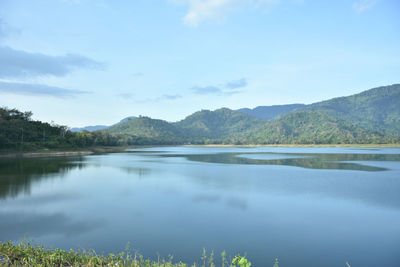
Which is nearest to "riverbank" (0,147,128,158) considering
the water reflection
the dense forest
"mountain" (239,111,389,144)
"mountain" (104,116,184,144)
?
the dense forest

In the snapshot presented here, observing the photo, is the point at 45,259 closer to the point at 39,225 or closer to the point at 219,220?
the point at 39,225

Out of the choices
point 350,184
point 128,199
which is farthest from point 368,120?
point 128,199

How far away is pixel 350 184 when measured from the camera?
70.2 feet

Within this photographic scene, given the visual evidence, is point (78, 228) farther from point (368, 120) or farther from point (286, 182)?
point (368, 120)

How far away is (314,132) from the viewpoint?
14438 cm

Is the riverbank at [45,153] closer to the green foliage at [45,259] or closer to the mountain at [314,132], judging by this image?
the green foliage at [45,259]

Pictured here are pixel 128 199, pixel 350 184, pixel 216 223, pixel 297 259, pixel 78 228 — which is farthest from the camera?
pixel 350 184

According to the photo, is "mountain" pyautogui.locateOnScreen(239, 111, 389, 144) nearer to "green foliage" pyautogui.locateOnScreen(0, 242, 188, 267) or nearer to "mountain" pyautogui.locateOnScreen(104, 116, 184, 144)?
"mountain" pyautogui.locateOnScreen(104, 116, 184, 144)

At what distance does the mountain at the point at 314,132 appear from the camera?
117 metres

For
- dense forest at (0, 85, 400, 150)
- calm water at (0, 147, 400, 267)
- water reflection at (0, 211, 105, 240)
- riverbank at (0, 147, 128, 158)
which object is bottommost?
calm water at (0, 147, 400, 267)

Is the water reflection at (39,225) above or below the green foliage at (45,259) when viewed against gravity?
below

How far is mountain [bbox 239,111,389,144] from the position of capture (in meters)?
117

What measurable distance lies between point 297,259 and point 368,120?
738 feet

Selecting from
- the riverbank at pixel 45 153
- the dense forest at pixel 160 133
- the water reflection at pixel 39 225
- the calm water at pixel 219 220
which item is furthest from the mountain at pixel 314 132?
the water reflection at pixel 39 225
